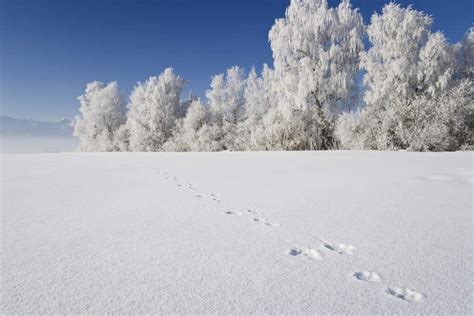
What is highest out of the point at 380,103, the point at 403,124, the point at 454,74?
the point at 454,74

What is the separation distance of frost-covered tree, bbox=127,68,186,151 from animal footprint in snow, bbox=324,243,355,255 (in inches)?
889

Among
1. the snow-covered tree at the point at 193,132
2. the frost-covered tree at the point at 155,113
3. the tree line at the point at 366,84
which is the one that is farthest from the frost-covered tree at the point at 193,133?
the tree line at the point at 366,84

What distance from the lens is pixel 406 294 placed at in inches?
53.4

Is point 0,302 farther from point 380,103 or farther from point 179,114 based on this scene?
point 179,114

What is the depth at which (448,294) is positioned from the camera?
135 cm

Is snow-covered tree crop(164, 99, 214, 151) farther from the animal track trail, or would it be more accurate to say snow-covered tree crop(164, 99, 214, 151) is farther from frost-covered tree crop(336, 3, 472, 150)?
the animal track trail

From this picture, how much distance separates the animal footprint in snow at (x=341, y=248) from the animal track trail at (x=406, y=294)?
0.44 m

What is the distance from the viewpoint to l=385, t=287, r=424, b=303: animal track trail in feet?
4.31

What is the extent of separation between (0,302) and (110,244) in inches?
28.8

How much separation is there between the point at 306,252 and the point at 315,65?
13.8 m

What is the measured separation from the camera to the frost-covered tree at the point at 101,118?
1029 inches

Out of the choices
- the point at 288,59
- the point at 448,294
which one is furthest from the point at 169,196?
the point at 288,59

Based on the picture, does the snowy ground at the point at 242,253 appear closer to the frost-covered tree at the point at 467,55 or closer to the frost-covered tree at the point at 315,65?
the frost-covered tree at the point at 315,65

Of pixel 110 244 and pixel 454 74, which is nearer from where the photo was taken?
pixel 110 244
